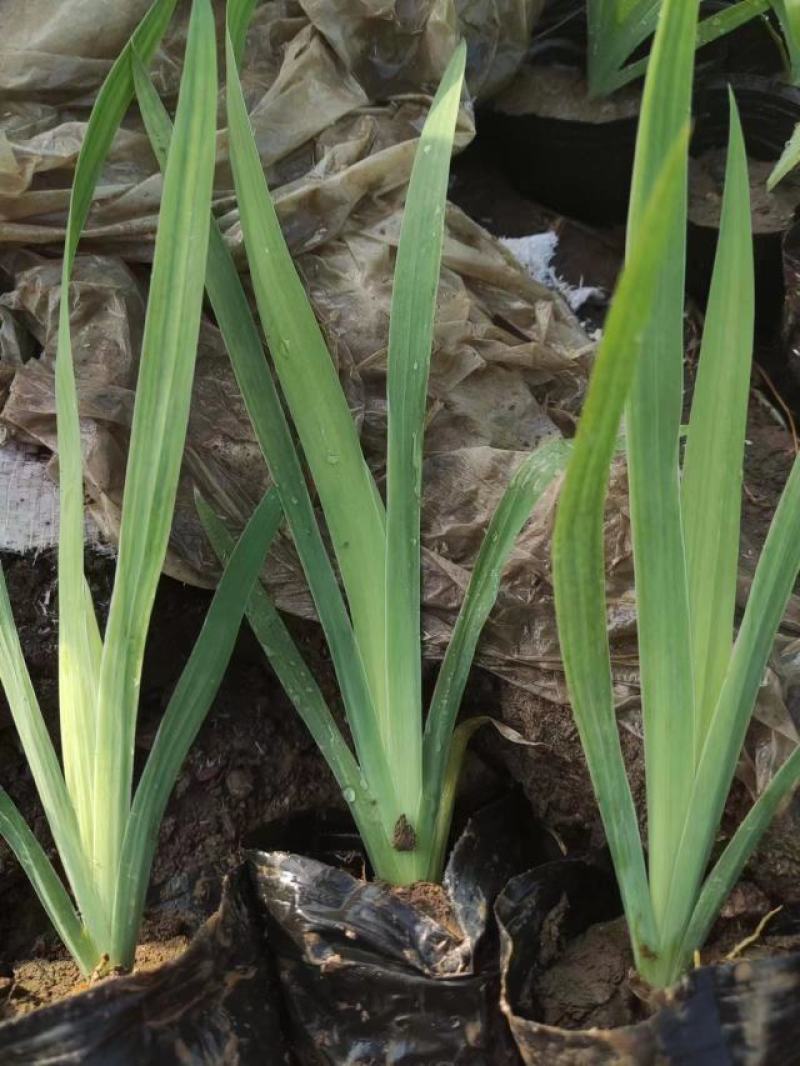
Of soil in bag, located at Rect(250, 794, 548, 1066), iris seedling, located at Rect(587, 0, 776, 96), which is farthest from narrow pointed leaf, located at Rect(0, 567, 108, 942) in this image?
iris seedling, located at Rect(587, 0, 776, 96)

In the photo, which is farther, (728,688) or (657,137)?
(728,688)

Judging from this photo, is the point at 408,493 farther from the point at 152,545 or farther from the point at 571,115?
the point at 571,115

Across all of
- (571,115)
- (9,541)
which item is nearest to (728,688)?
Answer: (9,541)

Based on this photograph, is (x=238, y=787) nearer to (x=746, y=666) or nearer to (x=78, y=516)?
(x=78, y=516)

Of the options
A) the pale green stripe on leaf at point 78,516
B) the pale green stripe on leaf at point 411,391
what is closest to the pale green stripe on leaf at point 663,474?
the pale green stripe on leaf at point 411,391

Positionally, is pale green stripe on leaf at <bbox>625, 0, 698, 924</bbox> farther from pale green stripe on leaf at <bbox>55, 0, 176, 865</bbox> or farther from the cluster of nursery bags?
pale green stripe on leaf at <bbox>55, 0, 176, 865</bbox>

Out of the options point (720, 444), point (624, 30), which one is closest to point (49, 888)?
point (720, 444)
